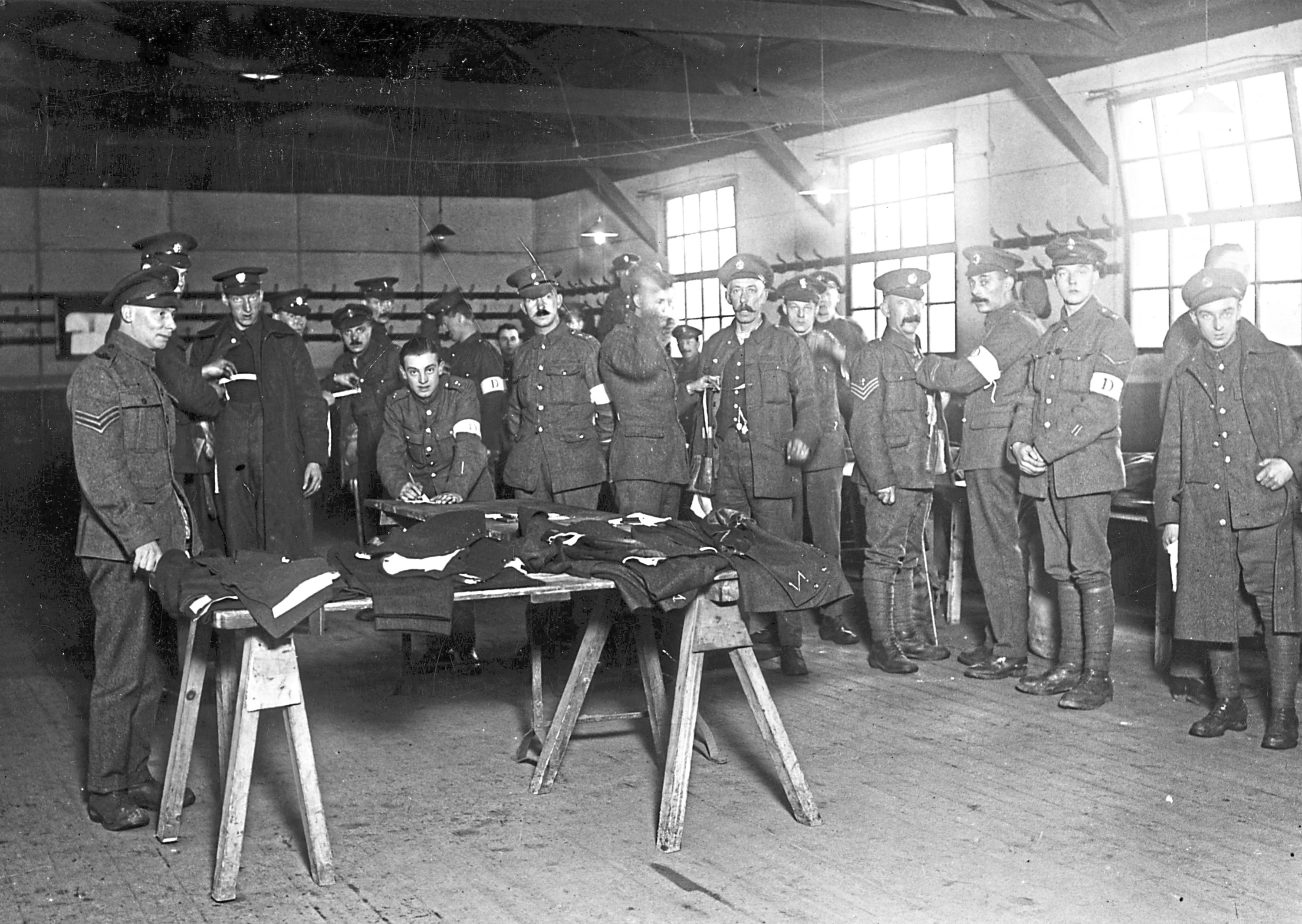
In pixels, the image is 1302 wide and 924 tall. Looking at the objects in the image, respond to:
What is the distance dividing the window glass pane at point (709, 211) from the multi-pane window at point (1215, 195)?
4857 millimetres

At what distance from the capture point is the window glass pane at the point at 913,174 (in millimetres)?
10234

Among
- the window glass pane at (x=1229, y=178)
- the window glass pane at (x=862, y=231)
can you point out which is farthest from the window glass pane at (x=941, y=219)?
the window glass pane at (x=1229, y=178)

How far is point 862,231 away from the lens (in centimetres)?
1094

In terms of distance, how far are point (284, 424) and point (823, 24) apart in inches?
170

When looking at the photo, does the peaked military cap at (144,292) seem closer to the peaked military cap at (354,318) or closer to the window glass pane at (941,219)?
the peaked military cap at (354,318)

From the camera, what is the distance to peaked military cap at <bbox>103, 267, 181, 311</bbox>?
4.17 meters

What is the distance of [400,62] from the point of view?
461 inches

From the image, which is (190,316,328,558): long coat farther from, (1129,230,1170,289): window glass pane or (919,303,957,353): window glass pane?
(919,303,957,353): window glass pane

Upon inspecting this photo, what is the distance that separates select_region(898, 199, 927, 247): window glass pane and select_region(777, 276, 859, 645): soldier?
11.6 ft

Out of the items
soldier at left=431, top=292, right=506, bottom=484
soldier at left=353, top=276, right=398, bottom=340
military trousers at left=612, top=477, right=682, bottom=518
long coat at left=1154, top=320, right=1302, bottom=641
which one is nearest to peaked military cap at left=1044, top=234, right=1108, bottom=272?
long coat at left=1154, top=320, right=1302, bottom=641

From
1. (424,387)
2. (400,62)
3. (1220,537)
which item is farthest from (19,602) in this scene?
(1220,537)

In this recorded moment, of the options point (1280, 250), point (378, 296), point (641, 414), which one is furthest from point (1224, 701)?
point (378, 296)

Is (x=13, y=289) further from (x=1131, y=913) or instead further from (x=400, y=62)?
(x=1131, y=913)

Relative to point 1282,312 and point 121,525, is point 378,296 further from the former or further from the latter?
point 121,525
